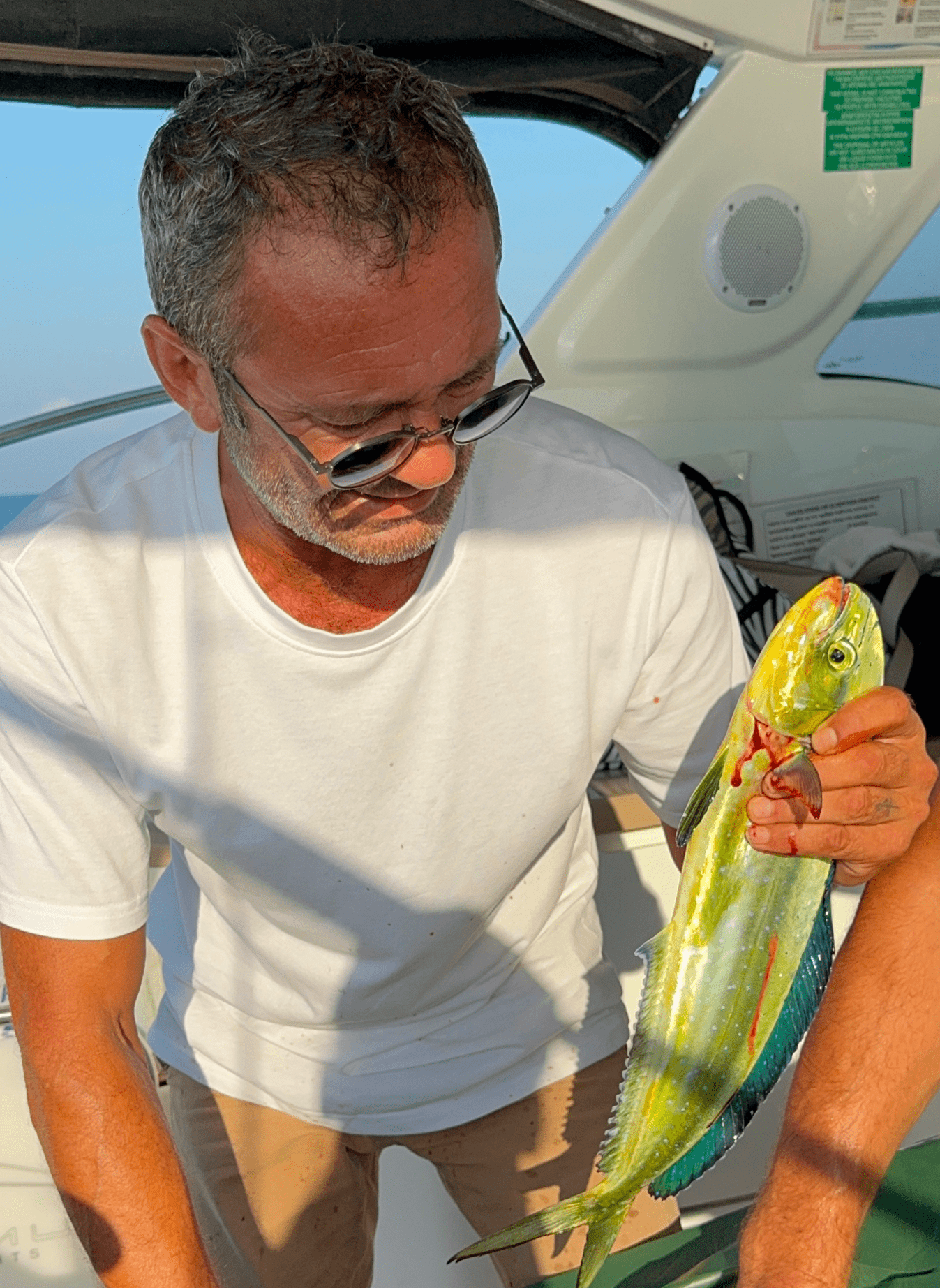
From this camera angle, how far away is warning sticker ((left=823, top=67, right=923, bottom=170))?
151 inches

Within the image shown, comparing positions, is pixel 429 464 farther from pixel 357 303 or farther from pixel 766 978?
pixel 766 978

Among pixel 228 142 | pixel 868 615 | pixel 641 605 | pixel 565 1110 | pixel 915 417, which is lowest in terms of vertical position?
pixel 565 1110

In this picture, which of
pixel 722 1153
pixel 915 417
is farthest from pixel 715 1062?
pixel 915 417

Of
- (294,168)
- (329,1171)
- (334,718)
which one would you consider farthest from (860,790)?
(329,1171)

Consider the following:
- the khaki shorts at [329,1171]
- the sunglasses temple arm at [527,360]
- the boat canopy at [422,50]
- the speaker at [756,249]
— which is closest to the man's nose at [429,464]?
the sunglasses temple arm at [527,360]

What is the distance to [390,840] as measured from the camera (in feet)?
5.82

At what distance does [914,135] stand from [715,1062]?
338 centimetres

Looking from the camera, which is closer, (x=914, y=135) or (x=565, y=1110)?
(x=565, y=1110)

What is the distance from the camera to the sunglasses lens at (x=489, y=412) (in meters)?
1.50

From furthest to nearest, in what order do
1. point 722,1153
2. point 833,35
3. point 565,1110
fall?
1. point 833,35
2. point 565,1110
3. point 722,1153

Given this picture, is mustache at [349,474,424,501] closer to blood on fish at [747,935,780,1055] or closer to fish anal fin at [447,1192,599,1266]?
blood on fish at [747,935,780,1055]

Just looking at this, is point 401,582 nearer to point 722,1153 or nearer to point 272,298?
point 272,298

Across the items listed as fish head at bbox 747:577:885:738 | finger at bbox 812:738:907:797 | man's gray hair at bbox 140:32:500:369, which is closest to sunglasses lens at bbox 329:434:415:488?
man's gray hair at bbox 140:32:500:369

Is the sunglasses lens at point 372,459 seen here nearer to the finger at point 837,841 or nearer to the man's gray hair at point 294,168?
the man's gray hair at point 294,168
